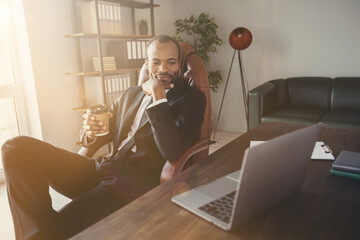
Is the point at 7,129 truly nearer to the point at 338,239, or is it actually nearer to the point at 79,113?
the point at 79,113

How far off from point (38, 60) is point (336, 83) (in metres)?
3.42

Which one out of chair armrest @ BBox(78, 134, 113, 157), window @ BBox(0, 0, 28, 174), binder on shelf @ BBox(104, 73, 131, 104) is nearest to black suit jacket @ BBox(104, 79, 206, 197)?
chair armrest @ BBox(78, 134, 113, 157)

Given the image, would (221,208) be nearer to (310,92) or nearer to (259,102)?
(259,102)

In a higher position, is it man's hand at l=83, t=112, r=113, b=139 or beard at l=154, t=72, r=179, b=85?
beard at l=154, t=72, r=179, b=85

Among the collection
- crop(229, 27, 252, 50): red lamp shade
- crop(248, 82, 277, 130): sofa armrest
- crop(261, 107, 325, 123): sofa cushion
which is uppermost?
crop(229, 27, 252, 50): red lamp shade

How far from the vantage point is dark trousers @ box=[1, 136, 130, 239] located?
1.03 m

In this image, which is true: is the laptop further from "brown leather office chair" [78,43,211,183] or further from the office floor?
the office floor

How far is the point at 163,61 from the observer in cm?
167

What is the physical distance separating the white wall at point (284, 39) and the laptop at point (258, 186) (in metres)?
3.43

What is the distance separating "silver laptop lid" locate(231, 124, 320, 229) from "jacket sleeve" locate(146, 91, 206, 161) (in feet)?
2.22

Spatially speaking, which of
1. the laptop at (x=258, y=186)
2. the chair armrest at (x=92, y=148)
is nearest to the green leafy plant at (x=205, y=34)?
the chair armrest at (x=92, y=148)

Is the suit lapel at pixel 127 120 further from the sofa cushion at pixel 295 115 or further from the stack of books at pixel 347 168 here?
the sofa cushion at pixel 295 115

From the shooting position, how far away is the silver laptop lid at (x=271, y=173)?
585mm

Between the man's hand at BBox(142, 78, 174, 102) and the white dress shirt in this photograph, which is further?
the white dress shirt
